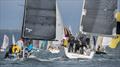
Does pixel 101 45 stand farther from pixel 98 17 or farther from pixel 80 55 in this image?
pixel 80 55

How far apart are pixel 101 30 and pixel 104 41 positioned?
40.5 feet

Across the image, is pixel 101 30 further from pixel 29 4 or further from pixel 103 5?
pixel 29 4

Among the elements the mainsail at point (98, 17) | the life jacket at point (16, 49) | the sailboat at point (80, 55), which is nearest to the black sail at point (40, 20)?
the life jacket at point (16, 49)

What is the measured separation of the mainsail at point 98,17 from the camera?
181 feet

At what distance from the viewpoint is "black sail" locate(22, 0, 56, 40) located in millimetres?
48750

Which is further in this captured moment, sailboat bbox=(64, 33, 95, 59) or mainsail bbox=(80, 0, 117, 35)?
mainsail bbox=(80, 0, 117, 35)

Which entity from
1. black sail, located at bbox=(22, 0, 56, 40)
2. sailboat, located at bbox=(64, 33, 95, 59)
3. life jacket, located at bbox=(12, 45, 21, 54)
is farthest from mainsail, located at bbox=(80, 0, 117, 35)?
life jacket, located at bbox=(12, 45, 21, 54)

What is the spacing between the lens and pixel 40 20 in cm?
4919

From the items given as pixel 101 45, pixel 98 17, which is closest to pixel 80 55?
pixel 98 17

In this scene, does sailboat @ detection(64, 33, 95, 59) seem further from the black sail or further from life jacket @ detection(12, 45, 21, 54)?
life jacket @ detection(12, 45, 21, 54)

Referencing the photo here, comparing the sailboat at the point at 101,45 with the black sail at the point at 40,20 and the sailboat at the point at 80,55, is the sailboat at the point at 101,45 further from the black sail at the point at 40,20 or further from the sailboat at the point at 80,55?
the black sail at the point at 40,20

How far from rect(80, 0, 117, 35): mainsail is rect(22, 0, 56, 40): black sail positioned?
22.8 feet

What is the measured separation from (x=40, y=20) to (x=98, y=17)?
8855 millimetres

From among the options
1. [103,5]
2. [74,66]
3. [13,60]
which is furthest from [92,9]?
[74,66]
